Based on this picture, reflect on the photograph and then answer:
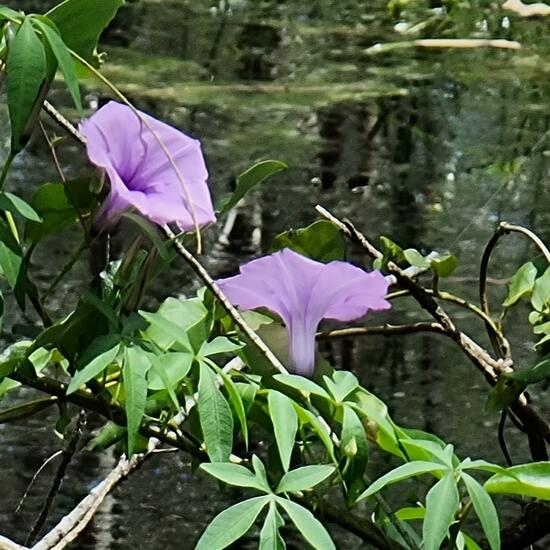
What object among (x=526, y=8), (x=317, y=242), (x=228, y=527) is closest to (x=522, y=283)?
(x=317, y=242)

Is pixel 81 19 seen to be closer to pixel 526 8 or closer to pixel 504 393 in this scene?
pixel 504 393

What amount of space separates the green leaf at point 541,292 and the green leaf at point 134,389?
0.34 m

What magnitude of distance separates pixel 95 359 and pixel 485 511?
0.15 m

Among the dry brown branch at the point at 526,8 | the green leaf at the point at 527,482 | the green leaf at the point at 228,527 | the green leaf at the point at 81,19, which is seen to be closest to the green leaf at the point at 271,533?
the green leaf at the point at 228,527

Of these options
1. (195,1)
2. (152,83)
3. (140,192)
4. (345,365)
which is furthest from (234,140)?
(140,192)

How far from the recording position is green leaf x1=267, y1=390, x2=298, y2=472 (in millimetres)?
479

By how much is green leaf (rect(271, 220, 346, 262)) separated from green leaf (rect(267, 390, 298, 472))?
17cm

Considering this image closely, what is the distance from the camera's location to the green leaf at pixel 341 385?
519mm

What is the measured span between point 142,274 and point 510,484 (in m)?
0.17

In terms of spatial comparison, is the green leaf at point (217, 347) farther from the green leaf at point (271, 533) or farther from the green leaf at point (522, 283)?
the green leaf at point (522, 283)

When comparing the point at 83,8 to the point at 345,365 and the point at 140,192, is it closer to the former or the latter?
the point at 140,192

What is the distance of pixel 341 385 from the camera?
53cm

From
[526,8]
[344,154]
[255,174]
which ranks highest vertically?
[255,174]

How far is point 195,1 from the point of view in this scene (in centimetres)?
279
